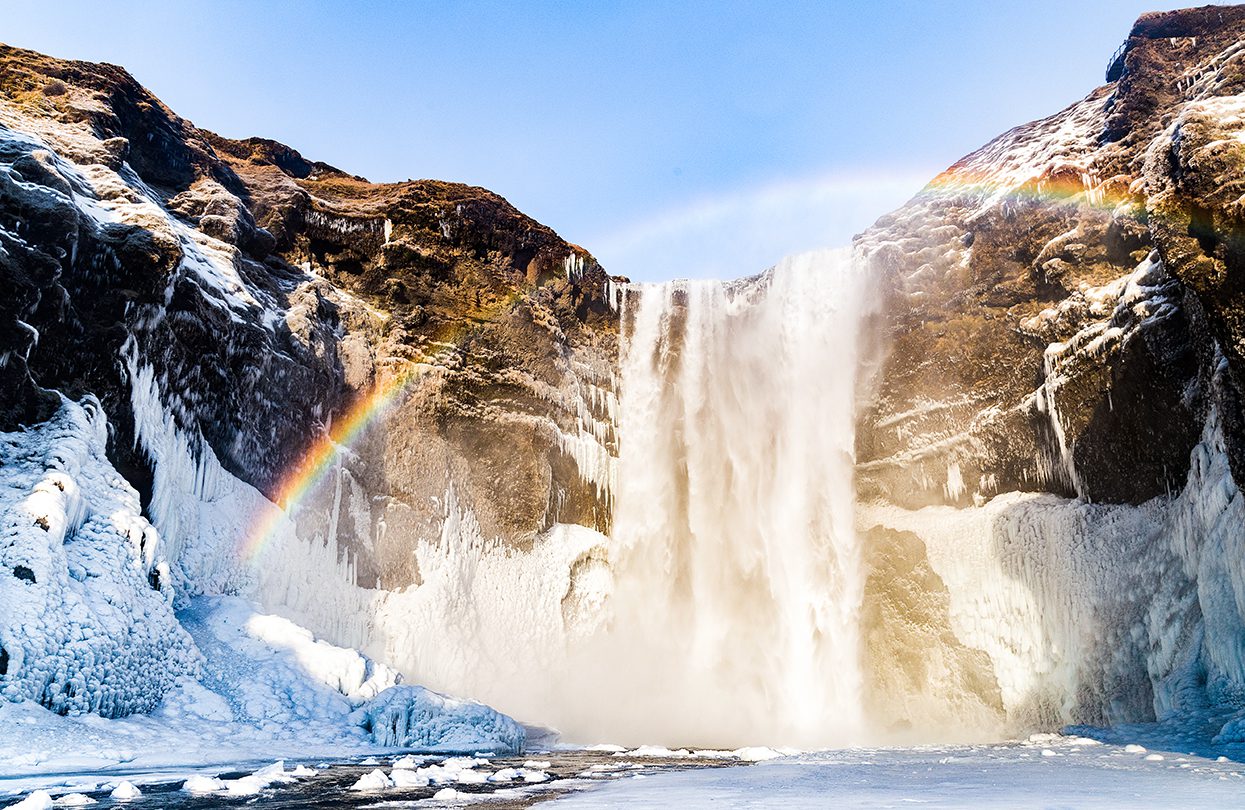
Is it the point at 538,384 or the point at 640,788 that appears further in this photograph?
the point at 538,384

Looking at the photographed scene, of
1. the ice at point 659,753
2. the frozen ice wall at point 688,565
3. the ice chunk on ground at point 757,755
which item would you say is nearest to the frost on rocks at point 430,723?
the ice at point 659,753

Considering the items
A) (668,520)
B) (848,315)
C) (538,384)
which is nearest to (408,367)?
(538,384)

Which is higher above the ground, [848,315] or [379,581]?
[848,315]

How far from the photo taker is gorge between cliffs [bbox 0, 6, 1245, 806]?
14039 mm

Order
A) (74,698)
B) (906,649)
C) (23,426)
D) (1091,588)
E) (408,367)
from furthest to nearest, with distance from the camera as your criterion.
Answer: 1. (408,367)
2. (906,649)
3. (1091,588)
4. (23,426)
5. (74,698)

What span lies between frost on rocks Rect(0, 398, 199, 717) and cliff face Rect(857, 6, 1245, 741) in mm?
18868

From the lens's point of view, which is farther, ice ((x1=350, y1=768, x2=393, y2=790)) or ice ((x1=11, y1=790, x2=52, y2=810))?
ice ((x1=350, y1=768, x2=393, y2=790))

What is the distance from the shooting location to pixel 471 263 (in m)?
28.5

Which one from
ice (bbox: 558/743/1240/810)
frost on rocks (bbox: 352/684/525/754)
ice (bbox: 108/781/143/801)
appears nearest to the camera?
ice (bbox: 558/743/1240/810)

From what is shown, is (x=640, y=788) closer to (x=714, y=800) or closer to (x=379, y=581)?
(x=714, y=800)

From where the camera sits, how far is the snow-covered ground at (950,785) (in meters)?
6.36

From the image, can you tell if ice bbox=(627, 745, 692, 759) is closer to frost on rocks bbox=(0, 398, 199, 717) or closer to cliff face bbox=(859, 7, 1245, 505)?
frost on rocks bbox=(0, 398, 199, 717)

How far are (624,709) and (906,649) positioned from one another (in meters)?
8.99

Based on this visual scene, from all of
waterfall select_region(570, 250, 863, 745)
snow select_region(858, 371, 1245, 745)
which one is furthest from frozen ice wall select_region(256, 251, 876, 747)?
snow select_region(858, 371, 1245, 745)
